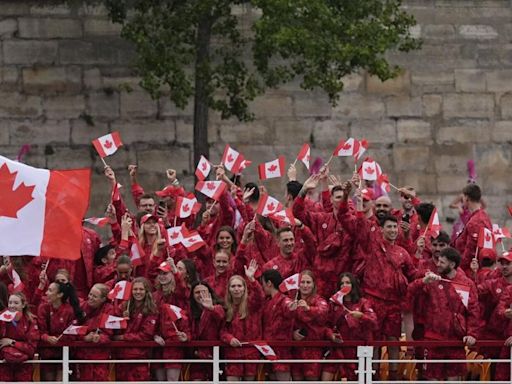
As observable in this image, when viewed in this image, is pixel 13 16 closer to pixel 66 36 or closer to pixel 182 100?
pixel 66 36

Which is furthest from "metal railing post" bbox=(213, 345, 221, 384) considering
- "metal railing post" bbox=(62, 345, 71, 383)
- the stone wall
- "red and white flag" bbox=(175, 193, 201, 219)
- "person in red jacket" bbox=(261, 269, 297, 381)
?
the stone wall

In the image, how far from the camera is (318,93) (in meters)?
30.0

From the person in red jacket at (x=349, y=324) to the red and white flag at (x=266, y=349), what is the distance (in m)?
0.52

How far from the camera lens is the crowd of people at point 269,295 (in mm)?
21266

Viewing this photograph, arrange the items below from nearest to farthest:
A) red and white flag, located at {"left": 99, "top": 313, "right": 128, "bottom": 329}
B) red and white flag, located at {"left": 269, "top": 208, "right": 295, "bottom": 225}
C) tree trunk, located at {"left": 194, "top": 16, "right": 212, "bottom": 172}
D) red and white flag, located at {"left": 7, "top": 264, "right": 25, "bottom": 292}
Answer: red and white flag, located at {"left": 99, "top": 313, "right": 128, "bottom": 329} < red and white flag, located at {"left": 7, "top": 264, "right": 25, "bottom": 292} < red and white flag, located at {"left": 269, "top": 208, "right": 295, "bottom": 225} < tree trunk, located at {"left": 194, "top": 16, "right": 212, "bottom": 172}

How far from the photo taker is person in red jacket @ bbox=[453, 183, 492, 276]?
23031mm

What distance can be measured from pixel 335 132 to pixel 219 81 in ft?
7.61

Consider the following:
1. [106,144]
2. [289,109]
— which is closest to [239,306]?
[106,144]

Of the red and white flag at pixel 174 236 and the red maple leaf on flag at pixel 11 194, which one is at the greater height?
the red maple leaf on flag at pixel 11 194

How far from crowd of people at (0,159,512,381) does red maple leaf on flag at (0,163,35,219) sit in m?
0.74

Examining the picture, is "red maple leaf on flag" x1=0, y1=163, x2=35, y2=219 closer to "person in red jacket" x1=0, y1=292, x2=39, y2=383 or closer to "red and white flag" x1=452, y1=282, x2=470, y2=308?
"person in red jacket" x1=0, y1=292, x2=39, y2=383

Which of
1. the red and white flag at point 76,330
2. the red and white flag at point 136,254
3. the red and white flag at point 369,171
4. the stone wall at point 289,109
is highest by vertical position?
the stone wall at point 289,109

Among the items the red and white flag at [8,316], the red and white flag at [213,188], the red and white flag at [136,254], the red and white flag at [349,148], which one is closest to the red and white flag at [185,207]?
the red and white flag at [213,188]

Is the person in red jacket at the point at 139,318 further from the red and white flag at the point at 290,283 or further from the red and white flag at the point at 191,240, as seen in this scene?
the red and white flag at the point at 290,283
